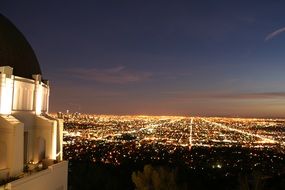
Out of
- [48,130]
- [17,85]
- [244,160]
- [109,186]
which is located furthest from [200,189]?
[244,160]

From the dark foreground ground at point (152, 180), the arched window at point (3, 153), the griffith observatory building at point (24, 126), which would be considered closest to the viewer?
the griffith observatory building at point (24, 126)

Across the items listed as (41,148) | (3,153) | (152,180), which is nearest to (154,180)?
(152,180)

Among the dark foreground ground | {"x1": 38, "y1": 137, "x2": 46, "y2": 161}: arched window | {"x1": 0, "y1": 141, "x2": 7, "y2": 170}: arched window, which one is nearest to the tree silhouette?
the dark foreground ground

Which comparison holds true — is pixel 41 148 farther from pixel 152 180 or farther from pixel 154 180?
pixel 152 180

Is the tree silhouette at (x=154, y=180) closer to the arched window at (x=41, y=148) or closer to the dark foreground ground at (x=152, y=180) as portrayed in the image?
the dark foreground ground at (x=152, y=180)

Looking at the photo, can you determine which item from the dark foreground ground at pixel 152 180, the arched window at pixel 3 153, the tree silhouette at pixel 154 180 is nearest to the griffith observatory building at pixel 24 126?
the arched window at pixel 3 153

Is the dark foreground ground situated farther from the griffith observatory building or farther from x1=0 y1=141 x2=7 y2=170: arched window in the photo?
x1=0 y1=141 x2=7 y2=170: arched window

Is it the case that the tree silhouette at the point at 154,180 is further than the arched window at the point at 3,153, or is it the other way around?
the tree silhouette at the point at 154,180

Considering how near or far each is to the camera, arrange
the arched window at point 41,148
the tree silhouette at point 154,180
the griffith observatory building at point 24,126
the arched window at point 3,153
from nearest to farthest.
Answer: the griffith observatory building at point 24,126 → the arched window at point 3,153 → the arched window at point 41,148 → the tree silhouette at point 154,180

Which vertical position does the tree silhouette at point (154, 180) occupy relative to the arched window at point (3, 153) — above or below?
below
